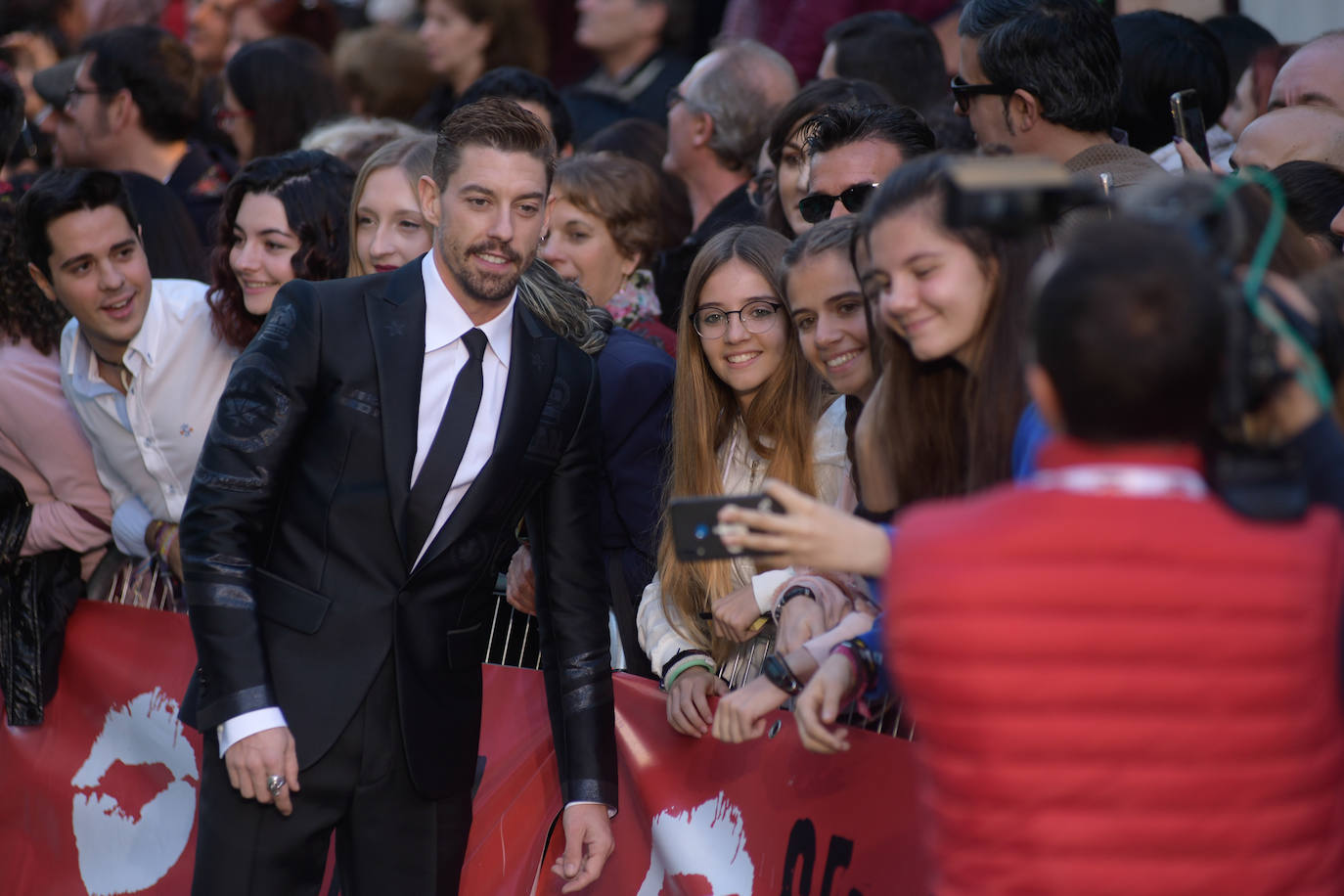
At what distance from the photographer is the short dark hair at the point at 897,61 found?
20.6ft

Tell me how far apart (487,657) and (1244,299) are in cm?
331

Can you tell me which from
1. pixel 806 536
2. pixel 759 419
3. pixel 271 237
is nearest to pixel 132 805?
pixel 271 237

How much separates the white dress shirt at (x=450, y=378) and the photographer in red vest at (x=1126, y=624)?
1.70 metres

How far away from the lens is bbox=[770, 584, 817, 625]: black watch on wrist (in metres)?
3.64

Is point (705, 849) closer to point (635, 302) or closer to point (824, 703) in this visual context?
point (824, 703)

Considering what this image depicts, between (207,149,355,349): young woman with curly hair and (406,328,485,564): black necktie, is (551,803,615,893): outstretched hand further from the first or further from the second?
(207,149,355,349): young woman with curly hair

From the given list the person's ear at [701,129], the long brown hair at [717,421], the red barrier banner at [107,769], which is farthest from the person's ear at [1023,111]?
the red barrier banner at [107,769]

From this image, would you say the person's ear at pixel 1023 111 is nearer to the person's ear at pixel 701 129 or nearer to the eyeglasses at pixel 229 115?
the person's ear at pixel 701 129

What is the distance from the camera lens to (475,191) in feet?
12.3

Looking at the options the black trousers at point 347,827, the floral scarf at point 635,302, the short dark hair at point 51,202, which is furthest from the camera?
the floral scarf at point 635,302

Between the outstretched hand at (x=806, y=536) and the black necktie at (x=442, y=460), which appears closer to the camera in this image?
the outstretched hand at (x=806, y=536)

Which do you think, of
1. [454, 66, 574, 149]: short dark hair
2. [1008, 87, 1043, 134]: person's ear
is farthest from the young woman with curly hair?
[1008, 87, 1043, 134]: person's ear

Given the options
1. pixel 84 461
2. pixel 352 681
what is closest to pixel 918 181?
pixel 352 681

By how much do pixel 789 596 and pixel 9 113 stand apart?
4233 millimetres
